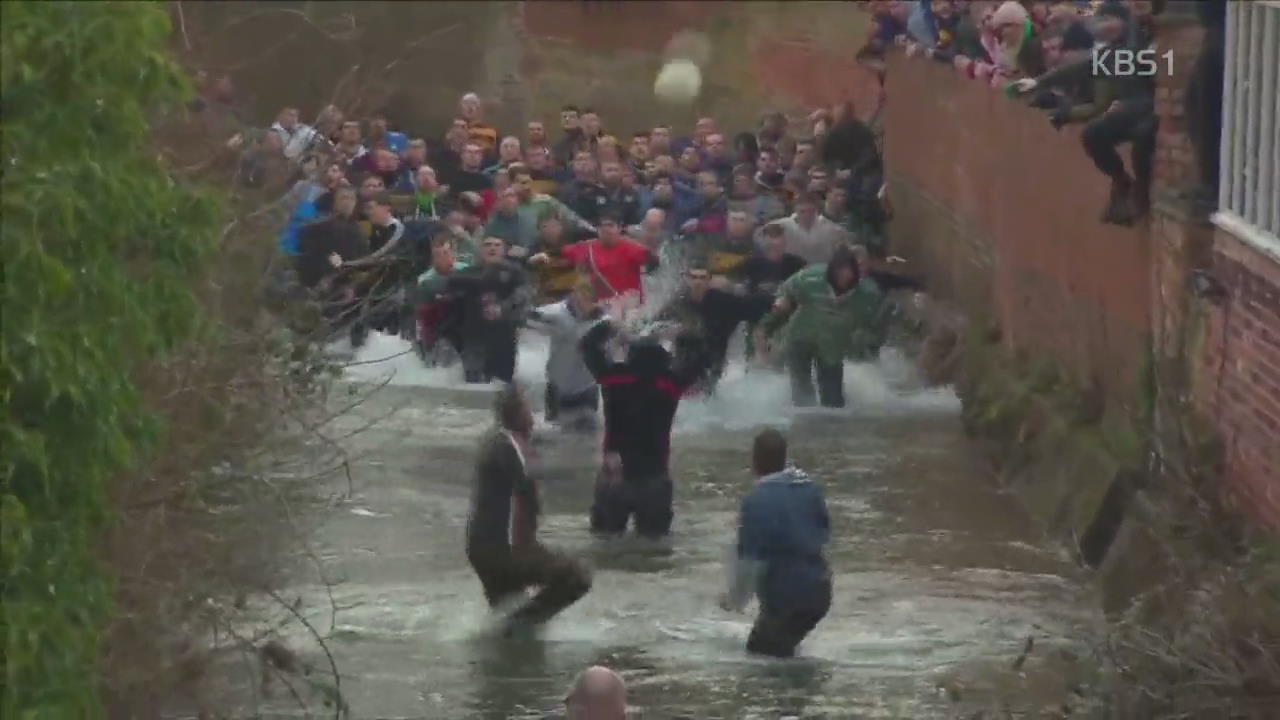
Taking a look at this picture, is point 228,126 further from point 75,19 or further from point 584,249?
point 584,249

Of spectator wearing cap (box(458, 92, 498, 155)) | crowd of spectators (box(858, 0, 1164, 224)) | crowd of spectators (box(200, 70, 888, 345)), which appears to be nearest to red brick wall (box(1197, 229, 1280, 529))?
crowd of spectators (box(858, 0, 1164, 224))

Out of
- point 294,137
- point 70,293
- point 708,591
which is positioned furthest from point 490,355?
A: point 70,293

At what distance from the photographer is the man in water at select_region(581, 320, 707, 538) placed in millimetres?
13641

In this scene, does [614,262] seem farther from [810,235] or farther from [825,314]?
[810,235]

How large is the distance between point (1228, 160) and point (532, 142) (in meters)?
13.0

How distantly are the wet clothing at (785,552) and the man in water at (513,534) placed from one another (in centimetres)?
102

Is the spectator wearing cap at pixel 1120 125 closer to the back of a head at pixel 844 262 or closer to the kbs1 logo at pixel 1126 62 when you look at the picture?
the kbs1 logo at pixel 1126 62

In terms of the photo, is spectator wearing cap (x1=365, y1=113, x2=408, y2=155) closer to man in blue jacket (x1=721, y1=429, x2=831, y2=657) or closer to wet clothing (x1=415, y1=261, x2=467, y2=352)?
wet clothing (x1=415, y1=261, x2=467, y2=352)

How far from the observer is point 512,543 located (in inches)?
467

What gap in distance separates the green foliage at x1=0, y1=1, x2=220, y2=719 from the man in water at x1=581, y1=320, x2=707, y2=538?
644 cm

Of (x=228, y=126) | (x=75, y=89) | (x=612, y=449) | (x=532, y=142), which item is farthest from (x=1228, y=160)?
(x=532, y=142)

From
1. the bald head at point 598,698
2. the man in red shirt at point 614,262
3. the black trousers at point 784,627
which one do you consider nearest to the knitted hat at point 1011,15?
the man in red shirt at point 614,262

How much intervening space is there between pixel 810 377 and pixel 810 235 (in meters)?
1.36

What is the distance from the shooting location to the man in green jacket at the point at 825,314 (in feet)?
60.7
